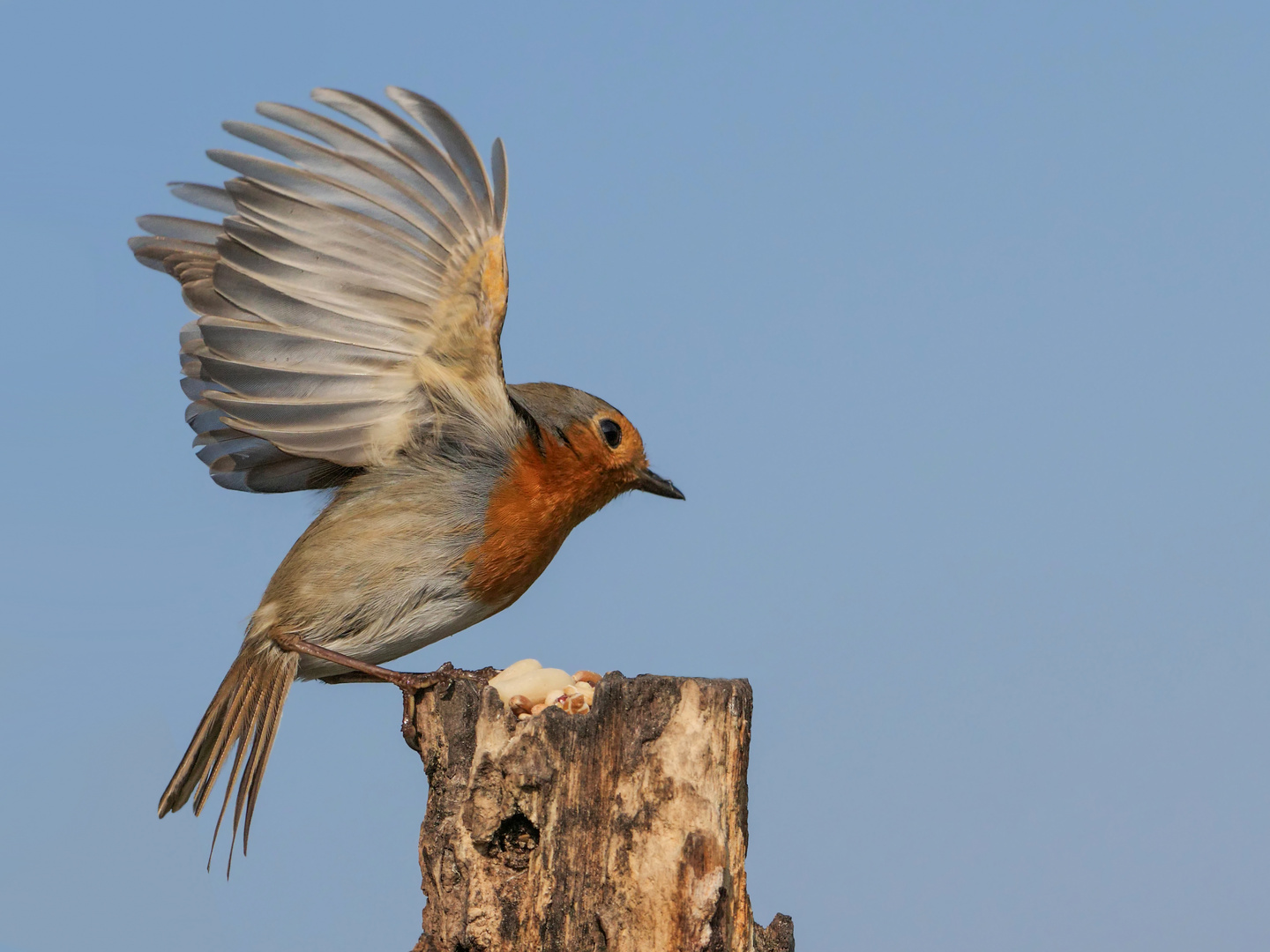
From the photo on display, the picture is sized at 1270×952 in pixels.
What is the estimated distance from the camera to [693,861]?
4516 millimetres

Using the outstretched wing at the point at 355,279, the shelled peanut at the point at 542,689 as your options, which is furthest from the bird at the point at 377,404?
the shelled peanut at the point at 542,689

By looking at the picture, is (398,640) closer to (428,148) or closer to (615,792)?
(615,792)

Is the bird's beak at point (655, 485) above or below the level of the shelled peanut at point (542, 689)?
above

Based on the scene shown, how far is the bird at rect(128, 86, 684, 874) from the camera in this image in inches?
209

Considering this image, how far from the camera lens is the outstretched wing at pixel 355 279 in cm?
527

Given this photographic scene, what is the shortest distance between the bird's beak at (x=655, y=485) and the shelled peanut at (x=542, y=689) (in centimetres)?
150

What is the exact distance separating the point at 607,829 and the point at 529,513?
1805 mm

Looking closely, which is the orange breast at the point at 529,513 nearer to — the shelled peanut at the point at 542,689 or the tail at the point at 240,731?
the shelled peanut at the point at 542,689

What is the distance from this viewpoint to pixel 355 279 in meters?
5.39

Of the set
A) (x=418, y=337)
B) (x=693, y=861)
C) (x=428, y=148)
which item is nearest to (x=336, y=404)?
(x=418, y=337)

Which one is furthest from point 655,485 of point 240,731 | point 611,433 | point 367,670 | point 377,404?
point 240,731

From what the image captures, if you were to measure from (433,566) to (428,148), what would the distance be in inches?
74.6

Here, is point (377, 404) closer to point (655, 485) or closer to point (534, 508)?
point (534, 508)

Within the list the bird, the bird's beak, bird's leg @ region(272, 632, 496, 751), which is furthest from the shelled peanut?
the bird's beak
